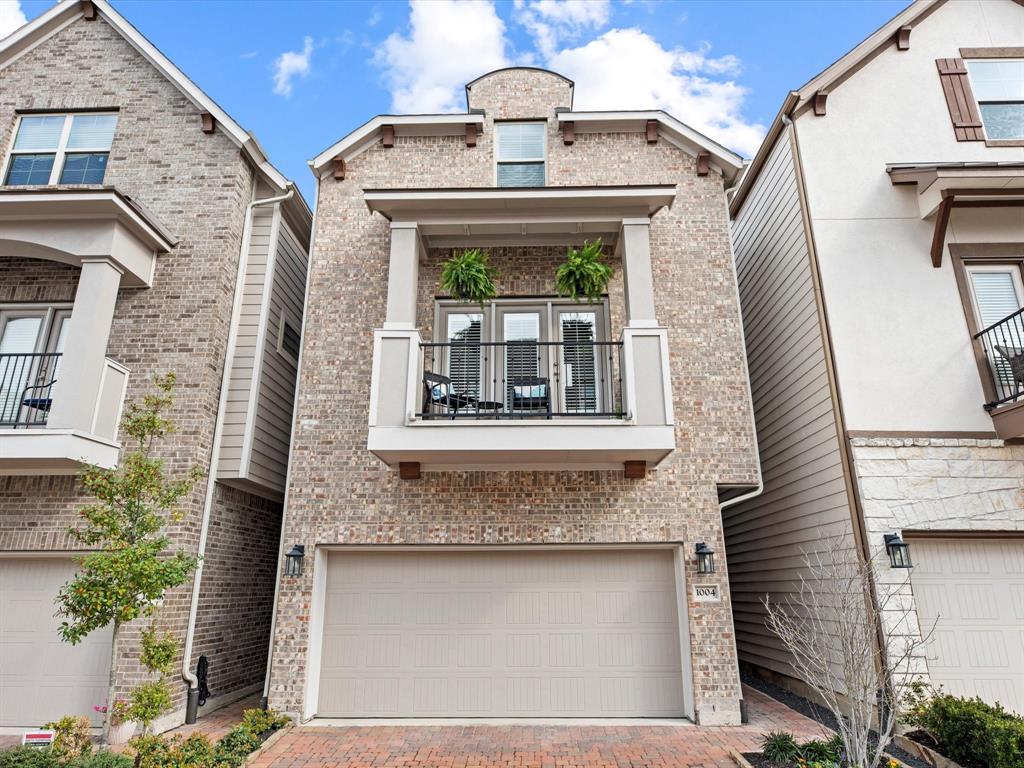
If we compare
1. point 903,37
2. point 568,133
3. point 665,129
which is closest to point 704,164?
point 665,129

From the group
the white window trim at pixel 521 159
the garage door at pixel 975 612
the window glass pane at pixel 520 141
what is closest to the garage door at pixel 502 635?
the garage door at pixel 975 612

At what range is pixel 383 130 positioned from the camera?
920 cm

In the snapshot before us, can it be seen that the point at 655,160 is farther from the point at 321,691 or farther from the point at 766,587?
the point at 321,691

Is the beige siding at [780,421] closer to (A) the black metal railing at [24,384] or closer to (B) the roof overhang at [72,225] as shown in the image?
(B) the roof overhang at [72,225]

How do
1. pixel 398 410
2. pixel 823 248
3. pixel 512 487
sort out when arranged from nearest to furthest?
pixel 398 410 → pixel 512 487 → pixel 823 248

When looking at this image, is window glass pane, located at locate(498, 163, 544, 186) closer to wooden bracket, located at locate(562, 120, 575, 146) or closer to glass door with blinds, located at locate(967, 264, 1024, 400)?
wooden bracket, located at locate(562, 120, 575, 146)

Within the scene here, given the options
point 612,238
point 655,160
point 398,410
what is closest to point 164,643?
point 398,410

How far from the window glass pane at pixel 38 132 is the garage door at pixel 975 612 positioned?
13835 mm

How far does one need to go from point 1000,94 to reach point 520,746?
11.5 metres

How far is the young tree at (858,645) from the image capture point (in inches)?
195

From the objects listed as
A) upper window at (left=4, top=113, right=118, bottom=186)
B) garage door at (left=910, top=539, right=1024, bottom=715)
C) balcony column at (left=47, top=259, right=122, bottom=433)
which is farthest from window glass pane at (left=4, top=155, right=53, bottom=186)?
garage door at (left=910, top=539, right=1024, bottom=715)

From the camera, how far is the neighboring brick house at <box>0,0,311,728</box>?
702cm

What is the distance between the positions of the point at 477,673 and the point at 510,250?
6015mm

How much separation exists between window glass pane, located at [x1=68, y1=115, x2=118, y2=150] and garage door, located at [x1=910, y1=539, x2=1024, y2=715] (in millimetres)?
13045
